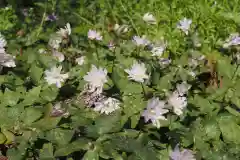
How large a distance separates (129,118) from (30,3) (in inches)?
107

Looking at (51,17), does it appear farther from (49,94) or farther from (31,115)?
(31,115)

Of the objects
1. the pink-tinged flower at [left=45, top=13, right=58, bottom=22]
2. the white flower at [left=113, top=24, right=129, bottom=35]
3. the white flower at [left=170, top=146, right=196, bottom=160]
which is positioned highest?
the white flower at [left=170, top=146, right=196, bottom=160]

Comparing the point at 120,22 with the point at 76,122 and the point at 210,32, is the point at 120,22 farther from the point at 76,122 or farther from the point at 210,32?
the point at 76,122

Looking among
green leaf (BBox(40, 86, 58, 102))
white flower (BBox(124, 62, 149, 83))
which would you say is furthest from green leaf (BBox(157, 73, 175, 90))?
green leaf (BBox(40, 86, 58, 102))

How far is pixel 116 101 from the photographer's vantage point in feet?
7.02

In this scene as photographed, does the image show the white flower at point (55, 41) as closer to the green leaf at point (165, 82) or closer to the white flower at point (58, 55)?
the white flower at point (58, 55)

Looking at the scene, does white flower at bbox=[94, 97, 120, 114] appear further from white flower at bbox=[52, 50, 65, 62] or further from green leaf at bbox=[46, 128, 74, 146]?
white flower at bbox=[52, 50, 65, 62]

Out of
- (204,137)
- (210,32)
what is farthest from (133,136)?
(210,32)

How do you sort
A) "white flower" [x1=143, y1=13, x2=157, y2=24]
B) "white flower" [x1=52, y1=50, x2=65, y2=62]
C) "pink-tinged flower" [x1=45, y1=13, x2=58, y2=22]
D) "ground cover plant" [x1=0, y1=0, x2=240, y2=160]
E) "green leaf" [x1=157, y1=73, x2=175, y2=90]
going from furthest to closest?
1. "pink-tinged flower" [x1=45, y1=13, x2=58, y2=22]
2. "white flower" [x1=143, y1=13, x2=157, y2=24]
3. "white flower" [x1=52, y1=50, x2=65, y2=62]
4. "green leaf" [x1=157, y1=73, x2=175, y2=90]
5. "ground cover plant" [x1=0, y1=0, x2=240, y2=160]

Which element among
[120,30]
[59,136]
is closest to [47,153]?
[59,136]

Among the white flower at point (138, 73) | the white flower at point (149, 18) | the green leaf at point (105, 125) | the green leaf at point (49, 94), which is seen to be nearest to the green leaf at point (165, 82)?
the white flower at point (138, 73)

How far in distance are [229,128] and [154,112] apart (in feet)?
1.14

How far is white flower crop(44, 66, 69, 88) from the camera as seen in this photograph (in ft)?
7.39

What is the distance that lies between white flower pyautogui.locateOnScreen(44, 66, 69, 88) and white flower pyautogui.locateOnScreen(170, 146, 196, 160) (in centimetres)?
58
